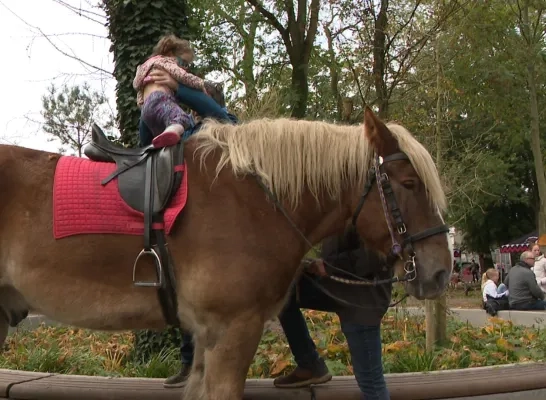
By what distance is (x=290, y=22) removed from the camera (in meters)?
Result: 11.5

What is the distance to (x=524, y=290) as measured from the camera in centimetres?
1031

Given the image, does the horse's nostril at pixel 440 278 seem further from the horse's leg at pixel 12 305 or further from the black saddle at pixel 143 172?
the horse's leg at pixel 12 305

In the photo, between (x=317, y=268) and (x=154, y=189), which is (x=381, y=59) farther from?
(x=154, y=189)

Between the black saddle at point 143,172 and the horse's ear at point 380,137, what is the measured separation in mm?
971

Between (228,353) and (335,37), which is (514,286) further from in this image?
(228,353)

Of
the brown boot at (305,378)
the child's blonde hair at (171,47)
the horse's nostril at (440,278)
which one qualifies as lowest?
the brown boot at (305,378)

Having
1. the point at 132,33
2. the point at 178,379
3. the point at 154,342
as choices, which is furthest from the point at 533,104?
the point at 178,379

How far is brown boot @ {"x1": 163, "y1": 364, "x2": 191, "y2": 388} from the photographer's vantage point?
4012 millimetres

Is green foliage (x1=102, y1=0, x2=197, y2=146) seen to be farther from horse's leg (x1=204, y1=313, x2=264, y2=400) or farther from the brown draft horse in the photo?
horse's leg (x1=204, y1=313, x2=264, y2=400)

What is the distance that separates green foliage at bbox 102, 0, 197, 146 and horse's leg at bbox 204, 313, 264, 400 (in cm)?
316

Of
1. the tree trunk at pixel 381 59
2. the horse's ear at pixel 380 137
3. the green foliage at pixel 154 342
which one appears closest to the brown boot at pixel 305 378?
the green foliage at pixel 154 342

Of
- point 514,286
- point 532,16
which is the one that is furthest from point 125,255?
point 532,16

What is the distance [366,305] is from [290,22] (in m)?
8.94

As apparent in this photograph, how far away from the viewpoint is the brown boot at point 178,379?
401 cm
